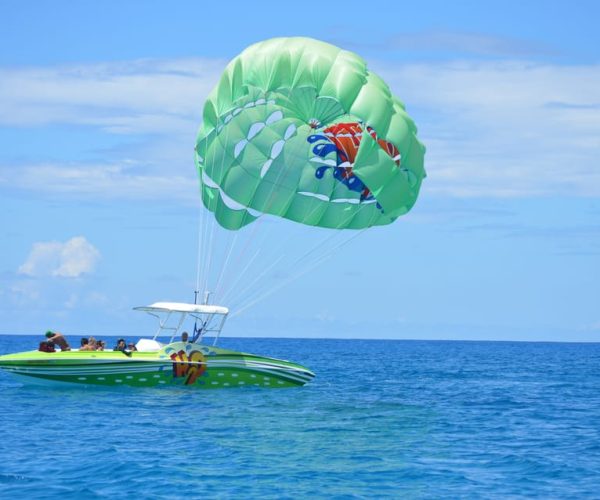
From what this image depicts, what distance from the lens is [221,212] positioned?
98.6 feet

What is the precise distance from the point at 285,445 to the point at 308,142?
10.2 m

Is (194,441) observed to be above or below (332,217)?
below

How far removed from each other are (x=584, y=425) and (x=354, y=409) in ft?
21.2

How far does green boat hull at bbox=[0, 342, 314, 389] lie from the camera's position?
29.4 metres

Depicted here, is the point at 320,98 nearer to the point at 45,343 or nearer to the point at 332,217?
the point at 332,217

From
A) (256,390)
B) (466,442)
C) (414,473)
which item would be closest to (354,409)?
(256,390)

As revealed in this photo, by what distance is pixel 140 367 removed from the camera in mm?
29625

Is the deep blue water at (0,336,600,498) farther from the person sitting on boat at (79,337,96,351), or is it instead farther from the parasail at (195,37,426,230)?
the parasail at (195,37,426,230)

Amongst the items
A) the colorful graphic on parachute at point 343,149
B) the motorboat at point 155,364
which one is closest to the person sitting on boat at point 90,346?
the motorboat at point 155,364

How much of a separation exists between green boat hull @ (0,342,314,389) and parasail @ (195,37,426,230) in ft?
13.8

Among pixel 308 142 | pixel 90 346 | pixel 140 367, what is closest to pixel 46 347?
pixel 90 346

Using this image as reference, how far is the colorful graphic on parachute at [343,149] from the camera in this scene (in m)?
27.7

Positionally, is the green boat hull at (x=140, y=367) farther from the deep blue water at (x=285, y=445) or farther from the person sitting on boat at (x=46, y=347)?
the deep blue water at (x=285, y=445)

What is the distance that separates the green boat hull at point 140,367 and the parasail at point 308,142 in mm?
4207
